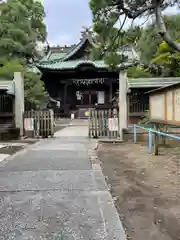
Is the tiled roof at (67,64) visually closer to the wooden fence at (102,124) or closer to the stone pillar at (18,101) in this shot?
the stone pillar at (18,101)

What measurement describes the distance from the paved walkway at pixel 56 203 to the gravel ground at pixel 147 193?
0.24m

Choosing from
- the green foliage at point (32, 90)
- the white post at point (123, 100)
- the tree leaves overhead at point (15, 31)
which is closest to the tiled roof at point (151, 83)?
the white post at point (123, 100)

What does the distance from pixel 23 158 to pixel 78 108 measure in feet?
71.7

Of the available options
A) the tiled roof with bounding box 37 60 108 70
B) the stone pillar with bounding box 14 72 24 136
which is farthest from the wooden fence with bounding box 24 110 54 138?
the tiled roof with bounding box 37 60 108 70

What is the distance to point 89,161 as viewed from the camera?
7.20 meters

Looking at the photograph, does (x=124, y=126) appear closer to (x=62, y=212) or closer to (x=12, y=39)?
(x=62, y=212)

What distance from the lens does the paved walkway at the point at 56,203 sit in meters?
3.02

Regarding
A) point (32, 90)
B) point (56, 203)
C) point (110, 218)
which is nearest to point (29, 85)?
point (32, 90)

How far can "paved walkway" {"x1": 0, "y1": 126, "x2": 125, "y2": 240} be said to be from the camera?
3020 millimetres

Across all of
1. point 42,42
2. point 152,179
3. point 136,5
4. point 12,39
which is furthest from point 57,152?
point 42,42

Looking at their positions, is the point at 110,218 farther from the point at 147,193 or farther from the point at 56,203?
the point at 147,193

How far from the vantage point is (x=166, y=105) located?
7.72 m

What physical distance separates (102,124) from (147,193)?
901cm

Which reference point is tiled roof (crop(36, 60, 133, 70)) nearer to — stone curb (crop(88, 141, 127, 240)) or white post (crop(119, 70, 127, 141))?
white post (crop(119, 70, 127, 141))
